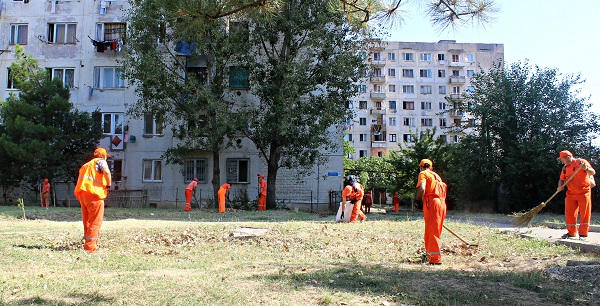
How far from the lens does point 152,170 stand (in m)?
31.2

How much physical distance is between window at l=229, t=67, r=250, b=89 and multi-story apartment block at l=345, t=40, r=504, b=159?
4318cm

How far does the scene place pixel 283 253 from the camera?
898 centimetres

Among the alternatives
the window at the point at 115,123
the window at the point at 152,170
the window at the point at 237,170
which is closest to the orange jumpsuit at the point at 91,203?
the window at the point at 237,170

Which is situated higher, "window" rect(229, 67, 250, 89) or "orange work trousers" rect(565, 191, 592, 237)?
"window" rect(229, 67, 250, 89)

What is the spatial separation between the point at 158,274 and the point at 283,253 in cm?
273

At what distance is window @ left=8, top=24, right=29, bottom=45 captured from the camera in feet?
105

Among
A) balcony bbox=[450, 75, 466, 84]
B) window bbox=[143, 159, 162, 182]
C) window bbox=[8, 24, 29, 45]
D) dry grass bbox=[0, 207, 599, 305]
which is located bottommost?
dry grass bbox=[0, 207, 599, 305]

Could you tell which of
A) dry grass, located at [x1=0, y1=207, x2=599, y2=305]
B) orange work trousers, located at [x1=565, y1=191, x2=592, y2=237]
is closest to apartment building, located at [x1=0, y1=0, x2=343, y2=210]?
dry grass, located at [x1=0, y1=207, x2=599, y2=305]

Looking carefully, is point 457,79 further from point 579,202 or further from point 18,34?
point 579,202

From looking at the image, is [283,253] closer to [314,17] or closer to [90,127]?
[314,17]

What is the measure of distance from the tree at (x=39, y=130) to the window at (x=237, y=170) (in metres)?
7.56

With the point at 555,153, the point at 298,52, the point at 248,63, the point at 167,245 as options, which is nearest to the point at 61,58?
the point at 248,63

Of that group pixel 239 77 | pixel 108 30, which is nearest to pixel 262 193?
pixel 239 77

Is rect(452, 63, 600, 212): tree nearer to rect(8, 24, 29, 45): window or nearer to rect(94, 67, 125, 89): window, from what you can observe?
rect(94, 67, 125, 89): window
